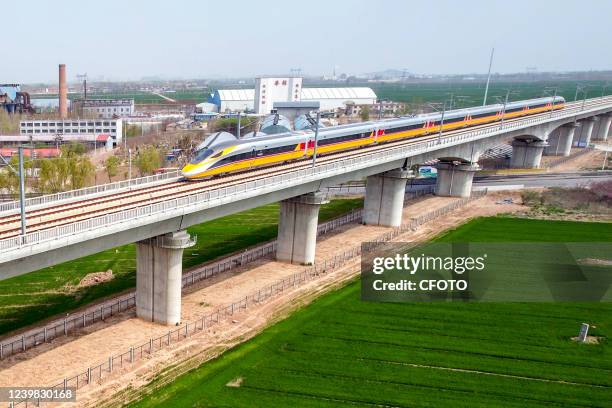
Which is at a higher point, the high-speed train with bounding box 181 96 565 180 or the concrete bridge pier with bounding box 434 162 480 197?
the high-speed train with bounding box 181 96 565 180

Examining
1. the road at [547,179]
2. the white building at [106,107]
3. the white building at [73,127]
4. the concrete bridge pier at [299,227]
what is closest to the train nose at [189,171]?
the concrete bridge pier at [299,227]

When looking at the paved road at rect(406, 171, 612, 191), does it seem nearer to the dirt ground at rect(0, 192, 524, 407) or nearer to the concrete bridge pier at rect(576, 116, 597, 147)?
the dirt ground at rect(0, 192, 524, 407)

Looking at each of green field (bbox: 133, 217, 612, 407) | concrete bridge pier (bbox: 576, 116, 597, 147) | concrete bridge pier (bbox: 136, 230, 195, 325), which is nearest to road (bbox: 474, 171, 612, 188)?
concrete bridge pier (bbox: 576, 116, 597, 147)

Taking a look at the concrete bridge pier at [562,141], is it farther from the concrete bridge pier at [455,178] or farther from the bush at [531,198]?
the concrete bridge pier at [455,178]

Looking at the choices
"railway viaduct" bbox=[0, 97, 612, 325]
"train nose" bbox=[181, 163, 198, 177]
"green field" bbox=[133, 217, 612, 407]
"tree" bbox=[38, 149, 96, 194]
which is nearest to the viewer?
"green field" bbox=[133, 217, 612, 407]

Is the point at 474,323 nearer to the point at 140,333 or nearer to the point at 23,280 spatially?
the point at 140,333

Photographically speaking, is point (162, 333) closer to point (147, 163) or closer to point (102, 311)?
point (102, 311)

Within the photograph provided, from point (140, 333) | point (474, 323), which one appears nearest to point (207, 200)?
point (140, 333)

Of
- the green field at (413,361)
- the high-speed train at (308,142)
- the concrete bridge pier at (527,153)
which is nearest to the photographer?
the green field at (413,361)
